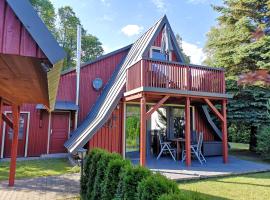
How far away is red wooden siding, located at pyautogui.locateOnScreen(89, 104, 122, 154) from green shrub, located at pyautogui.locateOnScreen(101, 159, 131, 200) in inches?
198

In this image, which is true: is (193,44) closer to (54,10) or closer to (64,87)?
(54,10)

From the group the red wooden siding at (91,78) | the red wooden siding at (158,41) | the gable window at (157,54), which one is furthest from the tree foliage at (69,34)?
the gable window at (157,54)

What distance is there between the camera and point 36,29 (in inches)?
82.3

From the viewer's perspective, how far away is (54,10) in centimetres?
2359

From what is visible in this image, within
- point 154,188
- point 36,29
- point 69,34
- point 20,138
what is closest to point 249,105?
point 154,188

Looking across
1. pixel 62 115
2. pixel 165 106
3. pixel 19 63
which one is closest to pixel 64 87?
pixel 62 115

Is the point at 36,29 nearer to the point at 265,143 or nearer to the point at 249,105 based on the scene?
the point at 265,143

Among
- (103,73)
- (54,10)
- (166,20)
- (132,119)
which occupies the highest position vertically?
(54,10)

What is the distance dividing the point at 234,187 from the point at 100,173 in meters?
3.42

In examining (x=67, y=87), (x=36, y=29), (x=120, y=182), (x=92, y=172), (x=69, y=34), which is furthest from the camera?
(x=69, y=34)

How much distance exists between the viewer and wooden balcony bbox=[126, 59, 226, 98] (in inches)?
297

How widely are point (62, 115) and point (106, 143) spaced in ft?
10.6

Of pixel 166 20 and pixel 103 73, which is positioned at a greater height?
pixel 166 20

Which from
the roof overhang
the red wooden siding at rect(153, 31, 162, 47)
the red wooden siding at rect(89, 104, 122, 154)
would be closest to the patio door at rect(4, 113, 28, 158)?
the roof overhang
